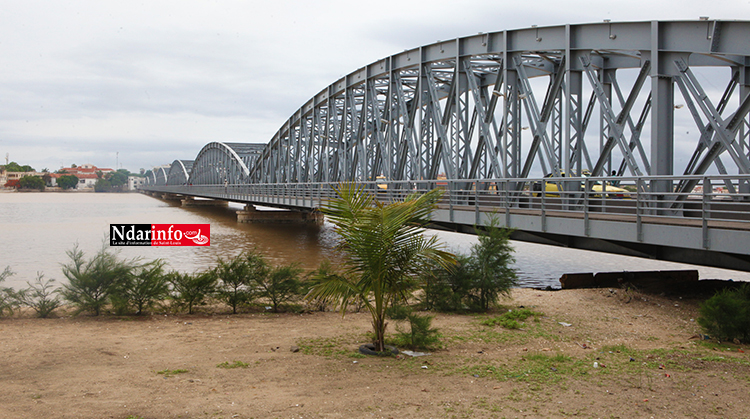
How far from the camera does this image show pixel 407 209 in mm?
Result: 7207

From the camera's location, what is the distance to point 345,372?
6.46 metres

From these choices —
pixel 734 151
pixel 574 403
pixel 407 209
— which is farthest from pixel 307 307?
pixel 734 151

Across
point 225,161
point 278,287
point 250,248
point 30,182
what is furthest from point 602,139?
point 30,182

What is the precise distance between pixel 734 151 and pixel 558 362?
726 centimetres

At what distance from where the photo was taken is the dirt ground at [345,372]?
5.18 meters

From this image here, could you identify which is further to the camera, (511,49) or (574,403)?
(511,49)

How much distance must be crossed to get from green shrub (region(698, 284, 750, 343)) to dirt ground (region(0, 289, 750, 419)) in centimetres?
29

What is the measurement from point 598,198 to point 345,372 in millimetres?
9393

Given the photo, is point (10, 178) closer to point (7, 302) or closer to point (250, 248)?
point (250, 248)

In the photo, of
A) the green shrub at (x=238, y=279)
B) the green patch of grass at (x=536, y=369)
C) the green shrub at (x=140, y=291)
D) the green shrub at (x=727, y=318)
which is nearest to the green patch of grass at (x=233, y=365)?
the green patch of grass at (x=536, y=369)

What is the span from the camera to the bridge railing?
349 inches

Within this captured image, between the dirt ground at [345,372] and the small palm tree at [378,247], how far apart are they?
3.07ft

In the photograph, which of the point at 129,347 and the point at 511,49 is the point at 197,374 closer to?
the point at 129,347

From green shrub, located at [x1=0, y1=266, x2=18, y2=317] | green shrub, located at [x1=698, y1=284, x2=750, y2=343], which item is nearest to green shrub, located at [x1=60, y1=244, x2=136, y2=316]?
green shrub, located at [x1=0, y1=266, x2=18, y2=317]
